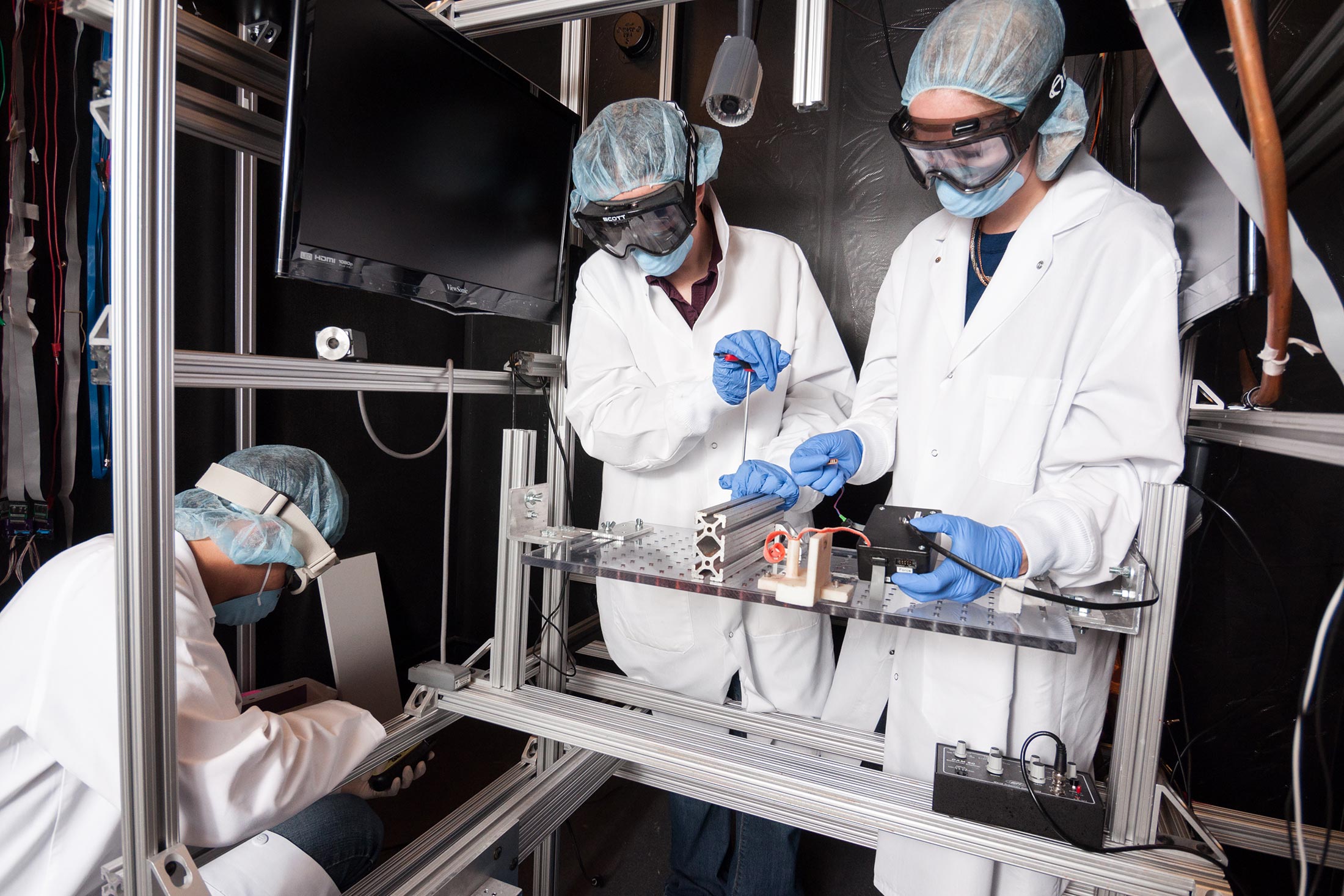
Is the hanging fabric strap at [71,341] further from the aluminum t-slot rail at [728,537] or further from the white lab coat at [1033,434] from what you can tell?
the white lab coat at [1033,434]

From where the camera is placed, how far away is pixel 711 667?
5.41 feet

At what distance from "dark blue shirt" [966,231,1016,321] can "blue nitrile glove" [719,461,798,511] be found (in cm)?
46

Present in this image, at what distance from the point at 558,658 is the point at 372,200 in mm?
1151

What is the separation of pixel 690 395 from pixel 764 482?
0.79 ft

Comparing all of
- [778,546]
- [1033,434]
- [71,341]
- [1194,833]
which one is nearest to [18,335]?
[71,341]

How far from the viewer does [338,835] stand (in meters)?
1.33

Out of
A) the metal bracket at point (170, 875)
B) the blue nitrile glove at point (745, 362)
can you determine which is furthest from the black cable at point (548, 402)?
the metal bracket at point (170, 875)

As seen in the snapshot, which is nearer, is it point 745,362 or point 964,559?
point 964,559

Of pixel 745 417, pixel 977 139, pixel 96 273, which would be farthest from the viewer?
pixel 96 273

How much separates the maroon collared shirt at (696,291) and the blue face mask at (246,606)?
3.31ft

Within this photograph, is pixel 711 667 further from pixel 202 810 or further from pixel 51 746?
pixel 51 746

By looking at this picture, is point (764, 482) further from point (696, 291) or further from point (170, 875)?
point (170, 875)

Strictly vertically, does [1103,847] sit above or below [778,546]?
below

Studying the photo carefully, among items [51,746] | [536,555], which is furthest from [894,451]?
[51,746]
